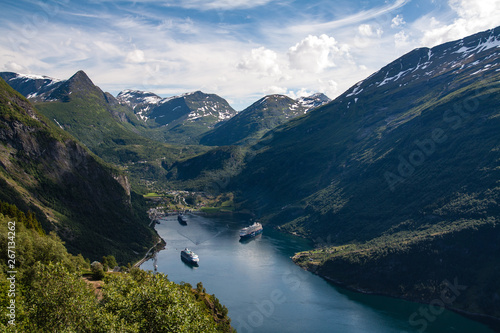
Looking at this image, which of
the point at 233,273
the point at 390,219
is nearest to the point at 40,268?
the point at 233,273

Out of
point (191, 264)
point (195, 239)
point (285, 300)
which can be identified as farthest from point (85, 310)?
point (195, 239)

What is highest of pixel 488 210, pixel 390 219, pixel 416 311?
pixel 488 210

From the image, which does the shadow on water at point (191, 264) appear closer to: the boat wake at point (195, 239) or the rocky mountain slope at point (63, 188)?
the rocky mountain slope at point (63, 188)

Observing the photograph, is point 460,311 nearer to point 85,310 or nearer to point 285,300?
point 285,300

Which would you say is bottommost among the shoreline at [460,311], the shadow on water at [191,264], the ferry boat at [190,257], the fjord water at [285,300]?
the shoreline at [460,311]

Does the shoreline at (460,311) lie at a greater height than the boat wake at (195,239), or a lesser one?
lesser

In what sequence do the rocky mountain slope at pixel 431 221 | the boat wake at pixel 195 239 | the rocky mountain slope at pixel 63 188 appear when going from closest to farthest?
the rocky mountain slope at pixel 431 221 → the rocky mountain slope at pixel 63 188 → the boat wake at pixel 195 239

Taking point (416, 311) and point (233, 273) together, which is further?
point (233, 273)

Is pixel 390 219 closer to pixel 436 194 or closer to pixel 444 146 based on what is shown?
pixel 436 194

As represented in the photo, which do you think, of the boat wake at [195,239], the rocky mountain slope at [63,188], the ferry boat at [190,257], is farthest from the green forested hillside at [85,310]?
the boat wake at [195,239]
